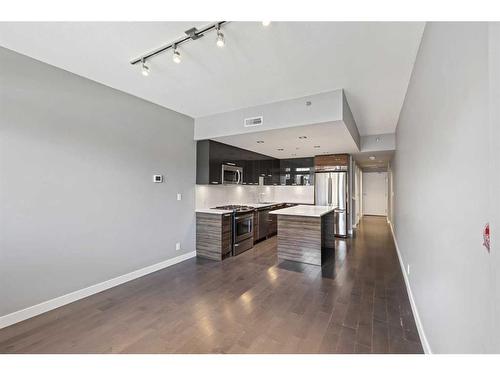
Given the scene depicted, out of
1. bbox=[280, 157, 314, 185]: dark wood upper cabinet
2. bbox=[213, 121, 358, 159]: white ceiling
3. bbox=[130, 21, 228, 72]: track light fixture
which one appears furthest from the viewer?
bbox=[280, 157, 314, 185]: dark wood upper cabinet

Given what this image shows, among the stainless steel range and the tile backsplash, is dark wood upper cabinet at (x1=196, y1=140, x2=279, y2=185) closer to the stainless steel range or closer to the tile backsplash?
the tile backsplash

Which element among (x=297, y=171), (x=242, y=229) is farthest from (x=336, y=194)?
(x=242, y=229)

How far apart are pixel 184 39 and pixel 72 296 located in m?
3.19

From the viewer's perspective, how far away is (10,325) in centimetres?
218

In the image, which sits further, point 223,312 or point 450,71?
point 223,312

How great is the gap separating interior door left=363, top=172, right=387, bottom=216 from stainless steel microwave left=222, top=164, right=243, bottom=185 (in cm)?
798

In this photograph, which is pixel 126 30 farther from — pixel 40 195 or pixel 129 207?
pixel 129 207

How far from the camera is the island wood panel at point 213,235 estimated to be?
4.16 m

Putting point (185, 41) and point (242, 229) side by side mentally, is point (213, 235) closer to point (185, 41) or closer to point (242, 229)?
point (242, 229)

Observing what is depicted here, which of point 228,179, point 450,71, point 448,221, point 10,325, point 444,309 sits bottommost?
point 10,325

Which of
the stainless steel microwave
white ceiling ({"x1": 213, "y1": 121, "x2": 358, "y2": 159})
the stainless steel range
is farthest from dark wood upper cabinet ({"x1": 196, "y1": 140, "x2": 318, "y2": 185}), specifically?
the stainless steel range

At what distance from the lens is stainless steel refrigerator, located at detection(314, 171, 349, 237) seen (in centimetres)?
607
